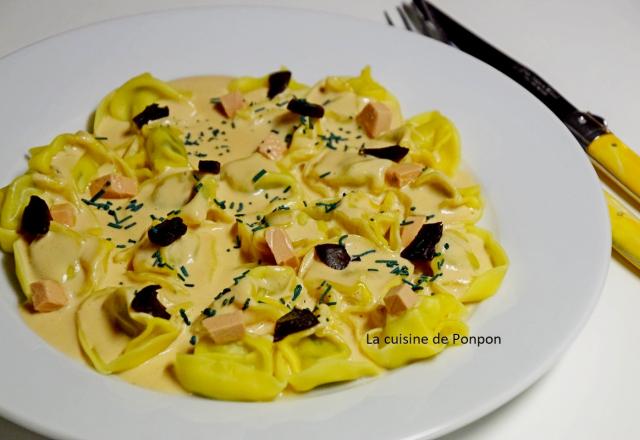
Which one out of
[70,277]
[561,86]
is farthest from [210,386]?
[561,86]

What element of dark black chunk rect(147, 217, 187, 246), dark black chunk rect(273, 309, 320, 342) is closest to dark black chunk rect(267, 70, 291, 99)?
dark black chunk rect(147, 217, 187, 246)

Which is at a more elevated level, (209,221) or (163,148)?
(163,148)

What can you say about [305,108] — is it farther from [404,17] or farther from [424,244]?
[404,17]

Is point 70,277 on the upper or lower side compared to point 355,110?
lower

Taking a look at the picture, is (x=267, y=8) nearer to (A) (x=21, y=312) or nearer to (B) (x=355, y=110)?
(B) (x=355, y=110)

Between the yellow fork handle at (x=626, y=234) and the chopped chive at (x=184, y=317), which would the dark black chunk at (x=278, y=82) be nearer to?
the chopped chive at (x=184, y=317)

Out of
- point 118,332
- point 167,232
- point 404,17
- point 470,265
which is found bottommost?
point 118,332

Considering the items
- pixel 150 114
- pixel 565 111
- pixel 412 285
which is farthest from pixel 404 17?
pixel 412 285
